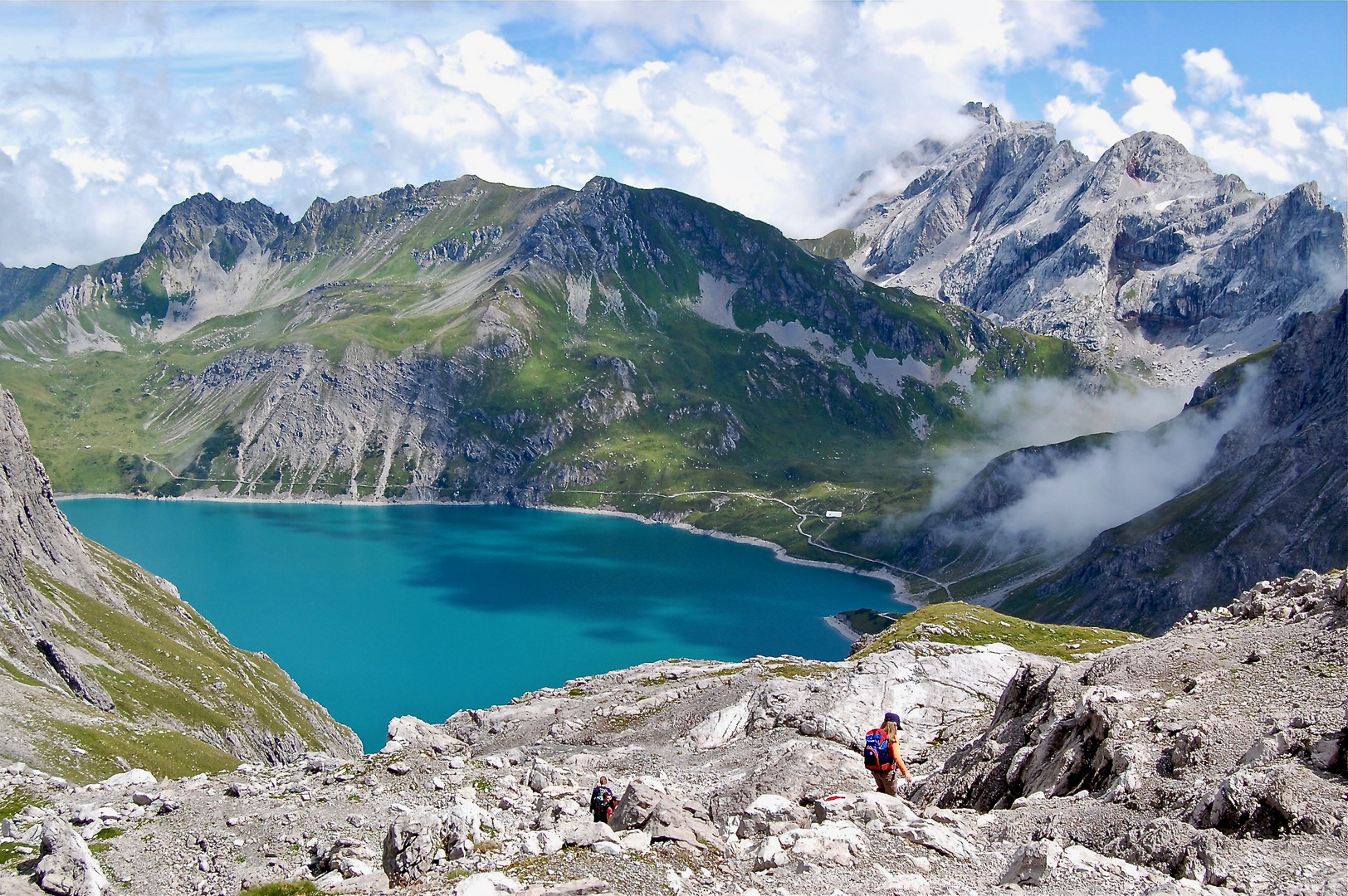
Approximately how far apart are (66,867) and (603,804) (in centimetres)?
1566

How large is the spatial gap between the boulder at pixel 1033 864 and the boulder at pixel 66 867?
25110 millimetres

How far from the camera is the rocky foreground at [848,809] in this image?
24719 millimetres

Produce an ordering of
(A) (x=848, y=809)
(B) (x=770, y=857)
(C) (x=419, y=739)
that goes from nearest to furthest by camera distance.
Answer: (B) (x=770, y=857) < (A) (x=848, y=809) < (C) (x=419, y=739)

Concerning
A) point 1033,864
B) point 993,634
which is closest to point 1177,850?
point 1033,864

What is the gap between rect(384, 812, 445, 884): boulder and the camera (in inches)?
1126

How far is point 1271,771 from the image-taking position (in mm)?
26094

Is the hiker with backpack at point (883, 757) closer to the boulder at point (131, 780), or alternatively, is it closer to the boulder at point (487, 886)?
the boulder at point (487, 886)

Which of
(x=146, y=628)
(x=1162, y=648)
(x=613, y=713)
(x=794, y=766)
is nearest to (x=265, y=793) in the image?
(x=794, y=766)

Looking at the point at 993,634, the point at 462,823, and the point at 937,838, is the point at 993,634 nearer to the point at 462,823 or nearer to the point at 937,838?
the point at 937,838

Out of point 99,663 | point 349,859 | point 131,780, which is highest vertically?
point 349,859

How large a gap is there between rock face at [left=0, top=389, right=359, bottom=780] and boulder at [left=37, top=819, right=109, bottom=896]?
3781cm

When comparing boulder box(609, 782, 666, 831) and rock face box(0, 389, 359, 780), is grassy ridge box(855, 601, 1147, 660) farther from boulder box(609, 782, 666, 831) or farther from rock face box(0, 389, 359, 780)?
boulder box(609, 782, 666, 831)

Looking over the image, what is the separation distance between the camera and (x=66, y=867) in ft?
94.3

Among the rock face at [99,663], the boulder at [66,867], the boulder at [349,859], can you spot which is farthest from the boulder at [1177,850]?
the rock face at [99,663]
